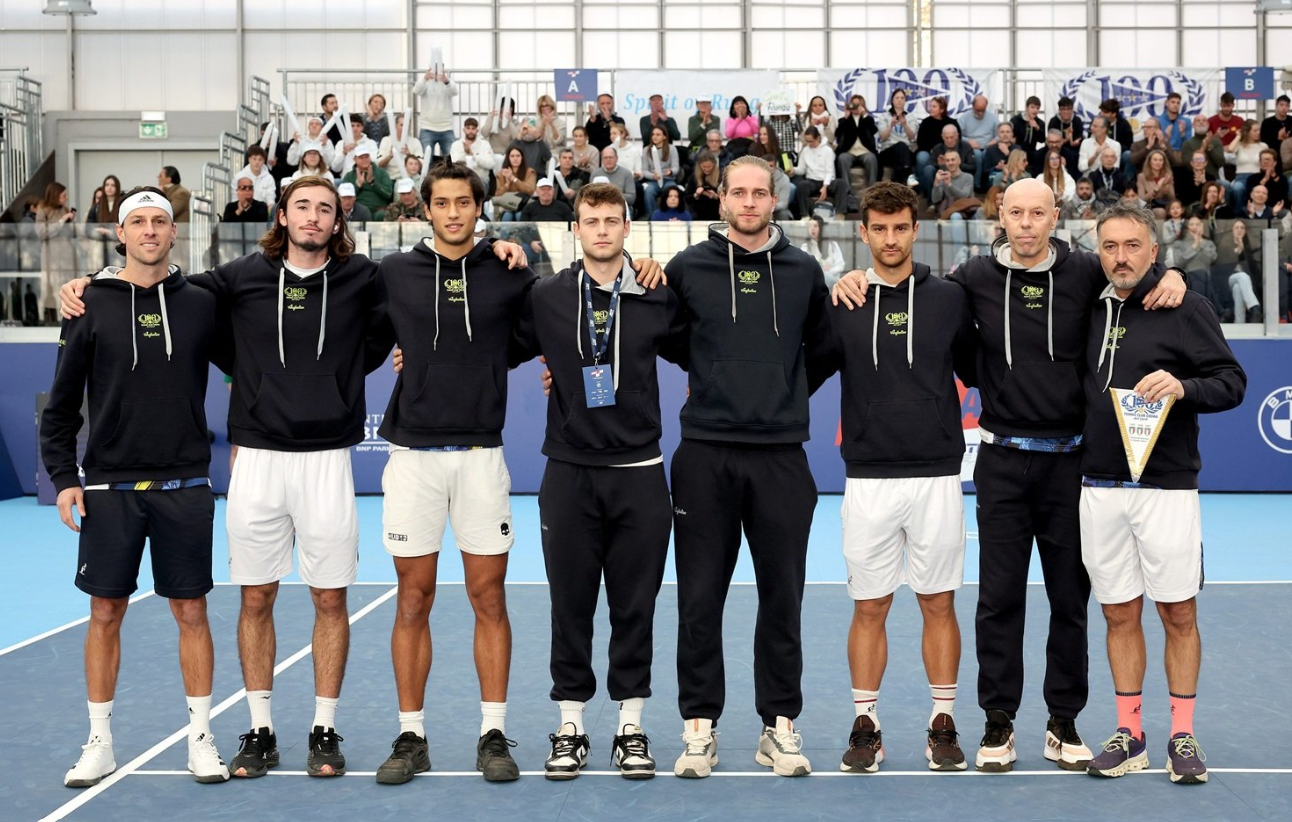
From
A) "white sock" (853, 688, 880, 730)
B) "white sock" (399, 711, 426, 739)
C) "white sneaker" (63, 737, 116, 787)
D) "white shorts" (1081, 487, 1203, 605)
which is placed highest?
"white shorts" (1081, 487, 1203, 605)

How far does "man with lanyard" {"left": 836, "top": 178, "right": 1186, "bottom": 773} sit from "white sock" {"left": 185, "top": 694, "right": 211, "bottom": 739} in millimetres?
3172

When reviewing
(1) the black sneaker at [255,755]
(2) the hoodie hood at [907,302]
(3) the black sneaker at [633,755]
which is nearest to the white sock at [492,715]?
(3) the black sneaker at [633,755]

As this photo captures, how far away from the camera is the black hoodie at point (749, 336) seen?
5414 mm

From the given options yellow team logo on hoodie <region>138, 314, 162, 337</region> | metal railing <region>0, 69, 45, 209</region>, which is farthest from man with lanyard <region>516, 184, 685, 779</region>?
metal railing <region>0, 69, 45, 209</region>

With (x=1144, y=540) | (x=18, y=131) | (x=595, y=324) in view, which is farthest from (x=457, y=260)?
(x=18, y=131)

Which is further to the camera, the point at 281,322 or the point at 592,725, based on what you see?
the point at 592,725

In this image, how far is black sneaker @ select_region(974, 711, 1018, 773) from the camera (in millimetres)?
5383

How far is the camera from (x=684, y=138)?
20406 millimetres

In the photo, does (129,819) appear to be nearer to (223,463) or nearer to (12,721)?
(12,721)

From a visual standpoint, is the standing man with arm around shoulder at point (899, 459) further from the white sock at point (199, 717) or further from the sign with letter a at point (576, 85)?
the sign with letter a at point (576, 85)

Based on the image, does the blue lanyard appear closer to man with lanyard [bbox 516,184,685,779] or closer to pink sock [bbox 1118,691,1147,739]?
man with lanyard [bbox 516,184,685,779]

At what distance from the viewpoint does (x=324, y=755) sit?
17.8 feet

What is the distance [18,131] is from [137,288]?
21.4 m

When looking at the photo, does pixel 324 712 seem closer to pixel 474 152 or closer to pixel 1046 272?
pixel 1046 272
